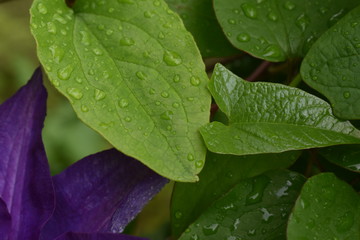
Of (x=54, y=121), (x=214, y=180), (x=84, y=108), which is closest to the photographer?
(x=84, y=108)

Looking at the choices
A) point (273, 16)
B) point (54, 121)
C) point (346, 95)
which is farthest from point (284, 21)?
point (54, 121)

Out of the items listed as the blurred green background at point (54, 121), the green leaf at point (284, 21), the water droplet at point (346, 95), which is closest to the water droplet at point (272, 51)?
the green leaf at point (284, 21)

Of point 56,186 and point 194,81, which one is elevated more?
point 194,81

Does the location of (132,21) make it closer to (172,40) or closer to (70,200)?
(172,40)

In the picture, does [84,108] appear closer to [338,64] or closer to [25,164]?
[25,164]

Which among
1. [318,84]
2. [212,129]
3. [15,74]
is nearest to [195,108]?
[212,129]
